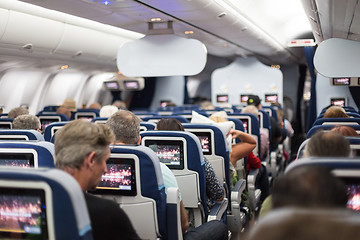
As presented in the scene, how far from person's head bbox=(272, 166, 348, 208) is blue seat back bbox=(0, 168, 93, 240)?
72 cm

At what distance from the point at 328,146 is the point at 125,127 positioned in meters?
1.52

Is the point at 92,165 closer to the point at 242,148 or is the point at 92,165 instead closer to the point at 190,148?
the point at 190,148

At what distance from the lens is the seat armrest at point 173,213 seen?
3.20 meters

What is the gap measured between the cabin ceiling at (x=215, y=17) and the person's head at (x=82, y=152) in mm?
3928

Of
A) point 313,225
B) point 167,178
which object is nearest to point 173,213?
point 167,178

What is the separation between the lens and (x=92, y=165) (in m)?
2.27

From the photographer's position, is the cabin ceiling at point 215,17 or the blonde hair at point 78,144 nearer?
the blonde hair at point 78,144

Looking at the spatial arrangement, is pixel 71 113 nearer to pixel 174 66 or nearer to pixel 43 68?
pixel 43 68

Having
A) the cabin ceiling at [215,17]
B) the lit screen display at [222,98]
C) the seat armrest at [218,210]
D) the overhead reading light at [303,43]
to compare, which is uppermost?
the cabin ceiling at [215,17]

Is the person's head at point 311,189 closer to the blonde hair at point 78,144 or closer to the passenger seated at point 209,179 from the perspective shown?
the blonde hair at point 78,144

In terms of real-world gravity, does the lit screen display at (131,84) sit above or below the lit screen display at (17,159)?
above

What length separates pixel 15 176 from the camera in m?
1.81

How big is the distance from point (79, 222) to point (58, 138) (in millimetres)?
659

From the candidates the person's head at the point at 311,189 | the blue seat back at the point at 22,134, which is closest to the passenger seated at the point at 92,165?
the person's head at the point at 311,189
